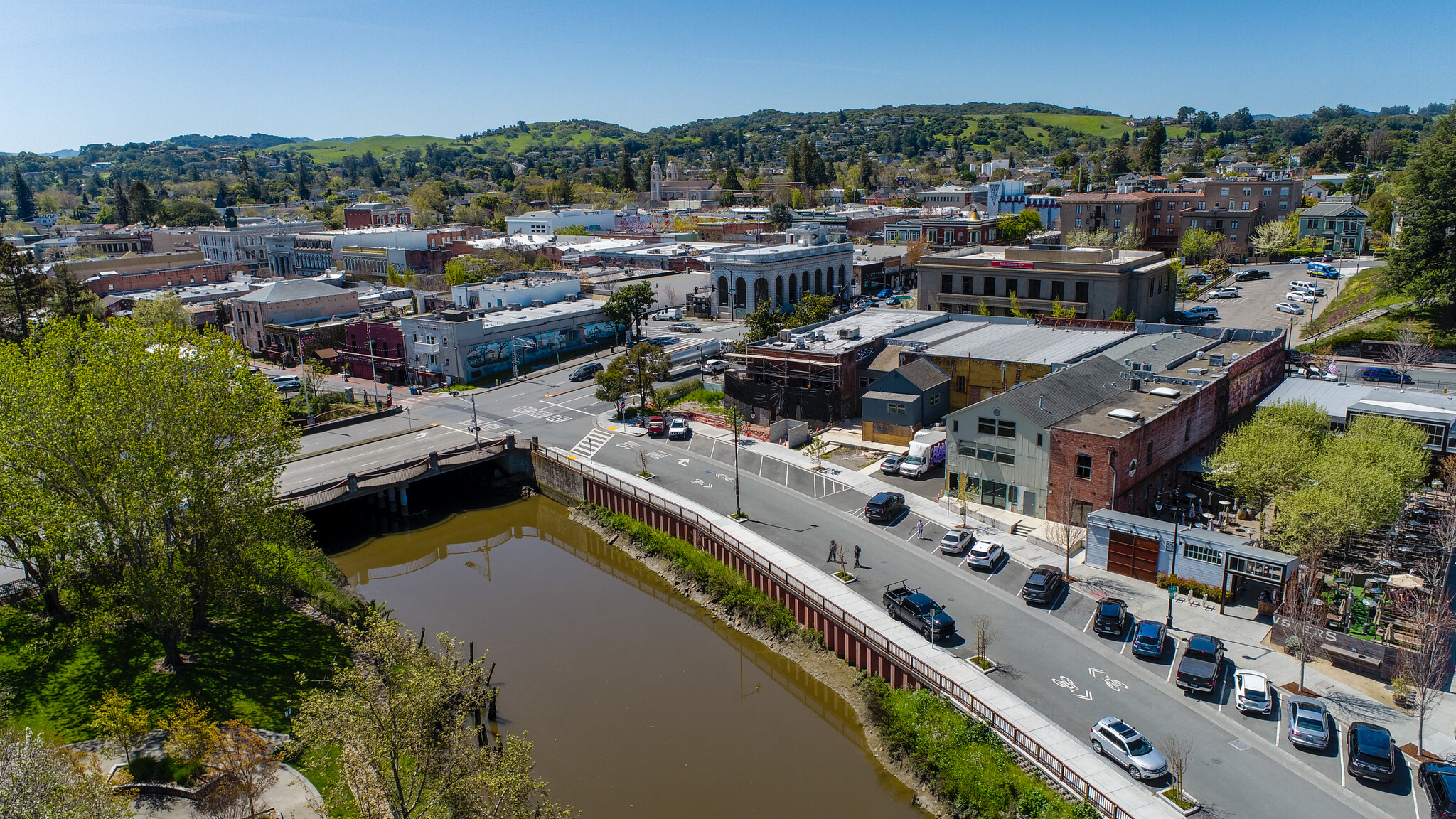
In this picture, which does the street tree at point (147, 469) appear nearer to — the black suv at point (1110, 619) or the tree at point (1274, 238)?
the black suv at point (1110, 619)

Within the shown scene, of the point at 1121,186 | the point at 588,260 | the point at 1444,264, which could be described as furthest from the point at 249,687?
the point at 1121,186

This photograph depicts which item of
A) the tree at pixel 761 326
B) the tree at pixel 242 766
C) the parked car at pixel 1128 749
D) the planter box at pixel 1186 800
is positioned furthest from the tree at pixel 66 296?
the planter box at pixel 1186 800

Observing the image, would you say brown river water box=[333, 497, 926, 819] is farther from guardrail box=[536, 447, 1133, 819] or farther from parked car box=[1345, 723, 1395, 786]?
parked car box=[1345, 723, 1395, 786]

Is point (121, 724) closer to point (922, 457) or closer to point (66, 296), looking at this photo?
point (922, 457)

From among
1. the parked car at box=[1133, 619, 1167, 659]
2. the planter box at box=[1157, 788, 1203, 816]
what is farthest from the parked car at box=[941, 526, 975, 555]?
the planter box at box=[1157, 788, 1203, 816]

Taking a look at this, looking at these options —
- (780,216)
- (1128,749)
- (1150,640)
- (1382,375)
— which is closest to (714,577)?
(1150,640)

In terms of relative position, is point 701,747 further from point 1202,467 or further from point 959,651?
point 1202,467
